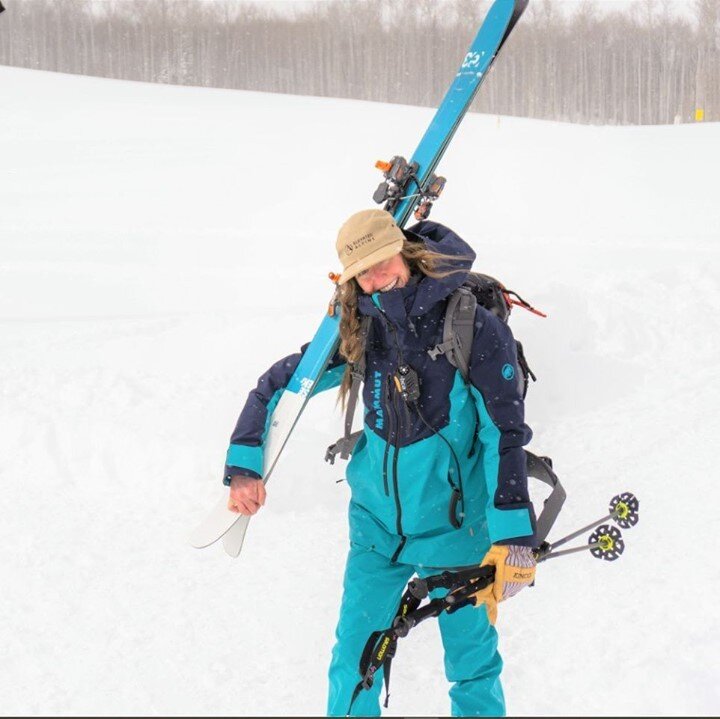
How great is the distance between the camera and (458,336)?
9.89 feet

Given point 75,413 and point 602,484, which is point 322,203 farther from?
point 602,484

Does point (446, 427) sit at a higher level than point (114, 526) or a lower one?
higher

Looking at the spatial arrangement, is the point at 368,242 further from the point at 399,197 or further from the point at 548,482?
the point at 399,197

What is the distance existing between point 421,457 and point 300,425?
11.4 ft

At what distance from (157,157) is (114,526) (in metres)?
8.96

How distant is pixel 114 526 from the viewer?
5648 millimetres

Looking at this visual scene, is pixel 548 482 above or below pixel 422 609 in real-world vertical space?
above

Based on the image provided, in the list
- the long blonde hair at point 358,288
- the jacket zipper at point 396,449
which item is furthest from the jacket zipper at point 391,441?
the long blonde hair at point 358,288

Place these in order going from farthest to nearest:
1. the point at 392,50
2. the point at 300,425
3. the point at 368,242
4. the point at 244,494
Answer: the point at 392,50 < the point at 300,425 < the point at 244,494 < the point at 368,242

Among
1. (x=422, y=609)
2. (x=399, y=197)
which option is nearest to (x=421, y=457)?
(x=422, y=609)

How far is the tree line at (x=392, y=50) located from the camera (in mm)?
16922

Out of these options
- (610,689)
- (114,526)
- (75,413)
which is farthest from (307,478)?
(610,689)

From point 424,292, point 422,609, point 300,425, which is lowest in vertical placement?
point 300,425

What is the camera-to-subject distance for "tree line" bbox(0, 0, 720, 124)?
16.9 m
